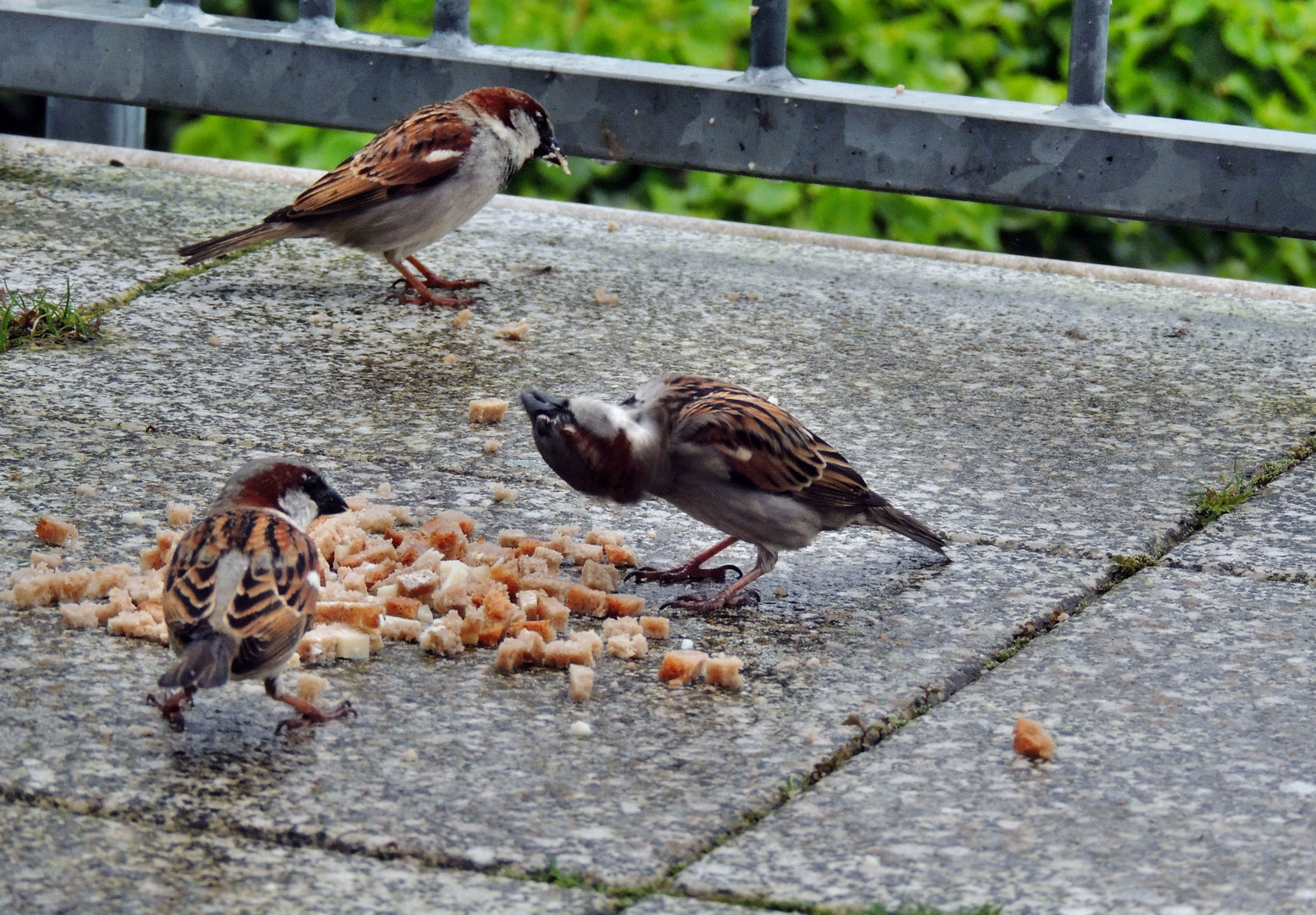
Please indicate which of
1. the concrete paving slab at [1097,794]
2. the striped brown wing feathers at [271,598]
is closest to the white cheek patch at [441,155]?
the striped brown wing feathers at [271,598]

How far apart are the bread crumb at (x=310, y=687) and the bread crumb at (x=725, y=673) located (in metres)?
0.66

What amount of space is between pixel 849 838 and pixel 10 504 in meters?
2.01

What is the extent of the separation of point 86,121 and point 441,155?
72.8 inches

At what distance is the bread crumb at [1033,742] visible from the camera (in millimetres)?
2904

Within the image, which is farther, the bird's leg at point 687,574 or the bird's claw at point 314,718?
the bird's leg at point 687,574

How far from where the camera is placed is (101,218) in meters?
5.91

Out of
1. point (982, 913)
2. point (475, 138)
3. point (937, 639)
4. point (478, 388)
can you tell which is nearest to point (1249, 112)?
point (475, 138)

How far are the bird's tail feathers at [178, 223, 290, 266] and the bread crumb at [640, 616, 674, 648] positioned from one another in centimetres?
259

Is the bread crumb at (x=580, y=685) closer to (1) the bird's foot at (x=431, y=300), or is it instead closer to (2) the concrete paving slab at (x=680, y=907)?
(2) the concrete paving slab at (x=680, y=907)

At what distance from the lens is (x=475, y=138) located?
19.1 ft

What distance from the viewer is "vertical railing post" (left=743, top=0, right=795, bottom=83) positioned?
568cm

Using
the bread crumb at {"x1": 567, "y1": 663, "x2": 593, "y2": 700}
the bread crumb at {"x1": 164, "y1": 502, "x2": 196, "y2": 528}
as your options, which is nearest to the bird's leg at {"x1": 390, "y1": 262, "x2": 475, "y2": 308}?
the bread crumb at {"x1": 164, "y1": 502, "x2": 196, "y2": 528}

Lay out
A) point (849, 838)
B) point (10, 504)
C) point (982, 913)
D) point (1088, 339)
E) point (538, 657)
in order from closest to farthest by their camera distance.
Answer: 1. point (982, 913)
2. point (849, 838)
3. point (538, 657)
4. point (10, 504)
5. point (1088, 339)

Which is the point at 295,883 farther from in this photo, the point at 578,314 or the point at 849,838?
the point at 578,314
